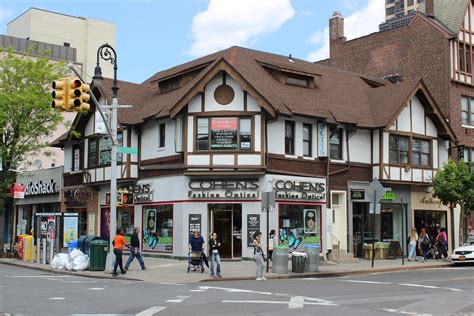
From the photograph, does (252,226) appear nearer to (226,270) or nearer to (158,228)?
(226,270)

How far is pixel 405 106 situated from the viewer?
3142 centimetres

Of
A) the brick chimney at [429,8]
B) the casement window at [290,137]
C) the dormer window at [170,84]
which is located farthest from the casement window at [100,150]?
the brick chimney at [429,8]

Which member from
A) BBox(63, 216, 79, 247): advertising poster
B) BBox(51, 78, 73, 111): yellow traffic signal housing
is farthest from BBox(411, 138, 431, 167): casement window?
BBox(51, 78, 73, 111): yellow traffic signal housing

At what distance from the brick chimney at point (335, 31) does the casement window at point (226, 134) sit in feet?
65.8

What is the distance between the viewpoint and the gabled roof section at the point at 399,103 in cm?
3072

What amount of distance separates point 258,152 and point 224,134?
1757mm

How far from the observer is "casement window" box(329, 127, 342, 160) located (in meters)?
29.7

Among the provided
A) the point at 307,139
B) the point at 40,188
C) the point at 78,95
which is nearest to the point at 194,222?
the point at 307,139

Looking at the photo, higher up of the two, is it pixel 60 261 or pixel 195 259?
pixel 195 259

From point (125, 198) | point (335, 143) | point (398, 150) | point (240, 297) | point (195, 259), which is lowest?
point (240, 297)

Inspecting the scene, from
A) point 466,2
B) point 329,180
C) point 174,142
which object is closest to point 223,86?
point 174,142

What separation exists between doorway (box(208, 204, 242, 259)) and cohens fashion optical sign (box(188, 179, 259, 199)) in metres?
0.65

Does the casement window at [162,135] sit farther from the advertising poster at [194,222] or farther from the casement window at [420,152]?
the casement window at [420,152]

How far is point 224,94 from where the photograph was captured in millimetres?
27406
